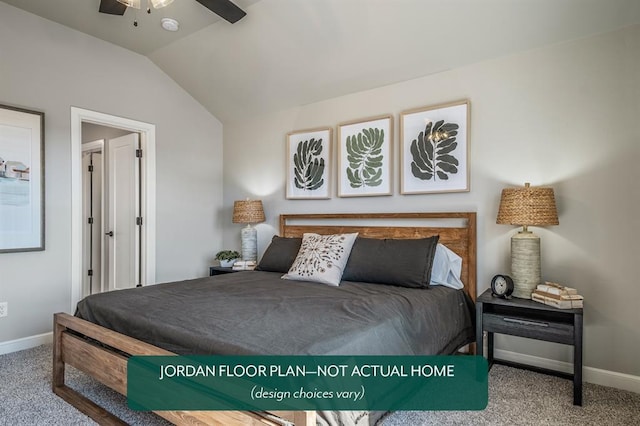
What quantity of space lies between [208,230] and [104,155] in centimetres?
162

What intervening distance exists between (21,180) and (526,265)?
403 cm

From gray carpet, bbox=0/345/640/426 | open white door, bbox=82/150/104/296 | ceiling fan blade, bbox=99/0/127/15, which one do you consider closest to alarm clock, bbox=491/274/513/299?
gray carpet, bbox=0/345/640/426

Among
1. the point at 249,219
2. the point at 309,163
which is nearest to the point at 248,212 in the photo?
the point at 249,219

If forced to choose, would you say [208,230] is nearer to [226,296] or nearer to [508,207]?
[226,296]

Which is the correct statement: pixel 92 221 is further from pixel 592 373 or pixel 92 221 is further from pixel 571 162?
pixel 592 373

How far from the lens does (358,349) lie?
1.61 m

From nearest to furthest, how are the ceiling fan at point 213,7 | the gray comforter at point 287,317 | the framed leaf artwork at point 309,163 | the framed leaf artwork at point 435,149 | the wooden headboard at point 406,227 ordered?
the gray comforter at point 287,317, the ceiling fan at point 213,7, the wooden headboard at point 406,227, the framed leaf artwork at point 435,149, the framed leaf artwork at point 309,163

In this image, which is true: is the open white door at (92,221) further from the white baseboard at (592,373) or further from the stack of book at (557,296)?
the stack of book at (557,296)

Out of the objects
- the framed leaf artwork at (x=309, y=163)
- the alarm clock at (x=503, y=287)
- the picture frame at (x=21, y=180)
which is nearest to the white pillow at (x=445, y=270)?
the alarm clock at (x=503, y=287)

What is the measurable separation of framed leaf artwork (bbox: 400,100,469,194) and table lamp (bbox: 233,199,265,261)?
1.68m

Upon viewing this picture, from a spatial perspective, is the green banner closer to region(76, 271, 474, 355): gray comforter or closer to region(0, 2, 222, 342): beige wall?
region(76, 271, 474, 355): gray comforter

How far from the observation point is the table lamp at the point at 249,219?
4160mm

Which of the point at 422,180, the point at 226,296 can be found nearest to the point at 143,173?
the point at 226,296

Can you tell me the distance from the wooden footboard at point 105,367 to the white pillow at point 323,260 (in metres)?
1.38
